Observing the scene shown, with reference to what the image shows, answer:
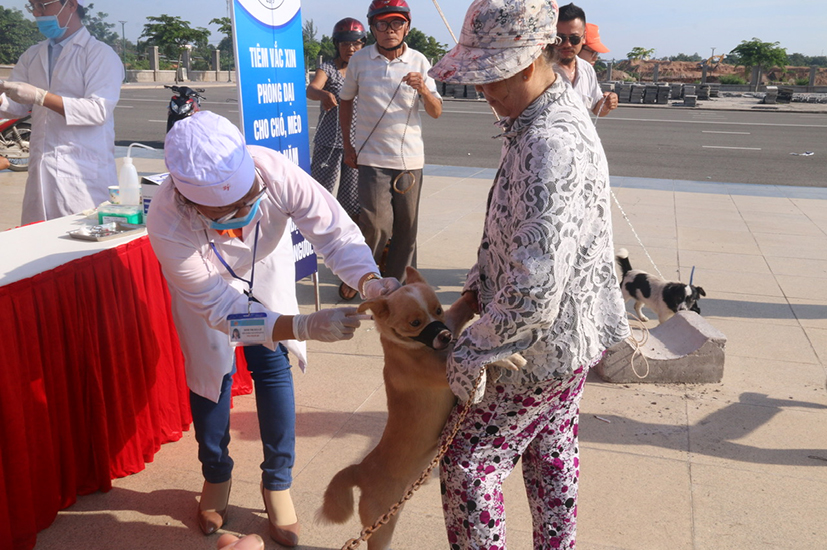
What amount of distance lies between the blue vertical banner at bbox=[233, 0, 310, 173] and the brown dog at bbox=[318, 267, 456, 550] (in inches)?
101

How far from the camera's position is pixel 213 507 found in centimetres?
296

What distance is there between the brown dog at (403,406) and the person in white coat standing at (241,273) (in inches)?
6.3

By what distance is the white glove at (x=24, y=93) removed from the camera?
3949 millimetres

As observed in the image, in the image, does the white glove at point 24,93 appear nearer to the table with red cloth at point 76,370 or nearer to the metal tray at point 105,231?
the table with red cloth at point 76,370

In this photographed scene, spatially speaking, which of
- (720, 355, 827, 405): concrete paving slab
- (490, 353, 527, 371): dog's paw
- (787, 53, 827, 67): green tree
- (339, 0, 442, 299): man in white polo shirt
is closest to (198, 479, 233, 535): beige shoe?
(490, 353, 527, 371): dog's paw

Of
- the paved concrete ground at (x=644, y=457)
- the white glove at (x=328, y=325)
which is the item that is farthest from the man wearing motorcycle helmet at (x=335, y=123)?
the white glove at (x=328, y=325)

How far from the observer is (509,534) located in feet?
9.66

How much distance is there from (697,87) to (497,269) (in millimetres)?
35267

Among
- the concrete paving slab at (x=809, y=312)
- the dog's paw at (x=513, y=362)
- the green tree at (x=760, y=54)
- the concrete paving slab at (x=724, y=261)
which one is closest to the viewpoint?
the dog's paw at (x=513, y=362)

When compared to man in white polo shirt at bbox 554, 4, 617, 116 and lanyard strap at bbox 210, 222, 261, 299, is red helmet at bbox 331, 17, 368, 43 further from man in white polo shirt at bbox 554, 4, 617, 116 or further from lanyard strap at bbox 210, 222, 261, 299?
lanyard strap at bbox 210, 222, 261, 299

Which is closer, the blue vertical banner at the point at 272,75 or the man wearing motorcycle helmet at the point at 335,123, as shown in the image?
the blue vertical banner at the point at 272,75

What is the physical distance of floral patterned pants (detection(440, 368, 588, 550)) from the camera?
2029mm

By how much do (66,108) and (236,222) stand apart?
2.45 meters

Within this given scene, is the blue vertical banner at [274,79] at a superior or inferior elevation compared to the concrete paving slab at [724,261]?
superior
